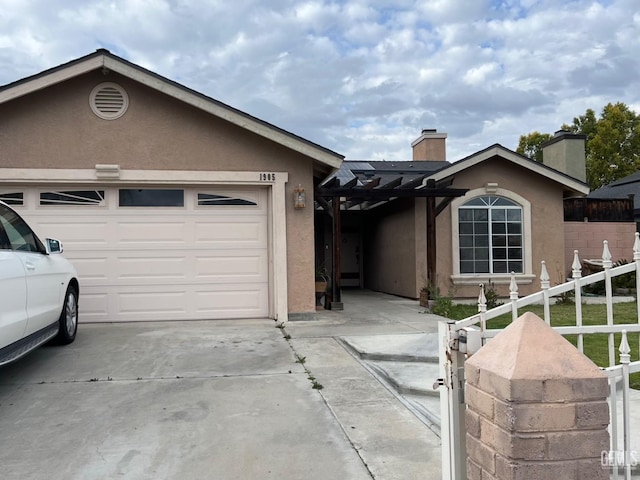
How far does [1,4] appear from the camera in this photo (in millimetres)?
7871

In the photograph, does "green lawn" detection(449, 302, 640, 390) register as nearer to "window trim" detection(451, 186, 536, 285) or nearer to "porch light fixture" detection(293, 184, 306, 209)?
"window trim" detection(451, 186, 536, 285)

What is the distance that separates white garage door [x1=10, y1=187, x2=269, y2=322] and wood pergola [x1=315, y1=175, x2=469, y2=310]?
6.35 feet

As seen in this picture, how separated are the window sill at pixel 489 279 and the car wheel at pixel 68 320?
27.8 ft

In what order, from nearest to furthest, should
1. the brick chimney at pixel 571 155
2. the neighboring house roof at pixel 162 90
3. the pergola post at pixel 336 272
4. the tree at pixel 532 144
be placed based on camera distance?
the neighboring house roof at pixel 162 90
the pergola post at pixel 336 272
the brick chimney at pixel 571 155
the tree at pixel 532 144

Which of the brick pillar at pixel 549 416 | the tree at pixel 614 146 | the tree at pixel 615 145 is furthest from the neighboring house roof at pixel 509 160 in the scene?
the tree at pixel 615 145

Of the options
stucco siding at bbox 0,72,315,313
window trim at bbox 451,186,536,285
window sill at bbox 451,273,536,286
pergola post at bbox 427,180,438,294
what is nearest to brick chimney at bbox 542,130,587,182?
window trim at bbox 451,186,536,285

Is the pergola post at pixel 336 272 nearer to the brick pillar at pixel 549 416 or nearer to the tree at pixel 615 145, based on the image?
the brick pillar at pixel 549 416

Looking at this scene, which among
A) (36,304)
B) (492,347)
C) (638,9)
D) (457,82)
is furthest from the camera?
(457,82)

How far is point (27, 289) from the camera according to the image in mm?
4938

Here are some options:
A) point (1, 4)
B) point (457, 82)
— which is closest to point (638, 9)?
point (457, 82)

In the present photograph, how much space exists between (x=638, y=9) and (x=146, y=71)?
38.5 feet

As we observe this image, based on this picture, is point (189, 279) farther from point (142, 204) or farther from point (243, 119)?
point (243, 119)

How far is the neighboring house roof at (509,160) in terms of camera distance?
12.0 meters

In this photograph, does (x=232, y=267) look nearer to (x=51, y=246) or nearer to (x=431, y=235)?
(x=51, y=246)
